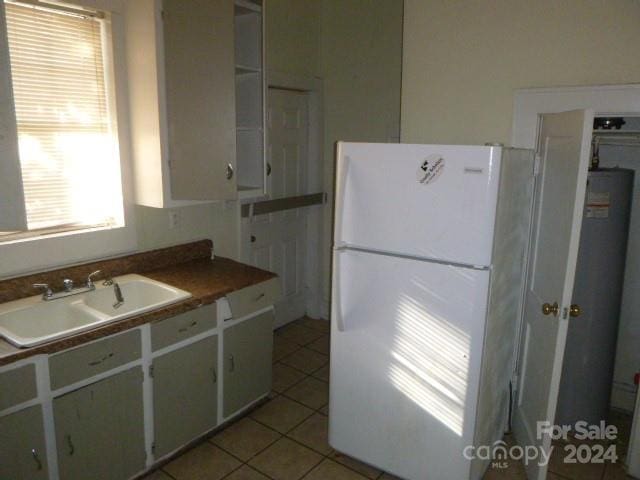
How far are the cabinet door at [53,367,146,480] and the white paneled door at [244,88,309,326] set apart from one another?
1558 millimetres

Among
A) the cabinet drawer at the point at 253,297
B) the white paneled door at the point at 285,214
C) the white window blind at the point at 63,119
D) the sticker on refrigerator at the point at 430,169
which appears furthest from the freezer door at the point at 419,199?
the white paneled door at the point at 285,214

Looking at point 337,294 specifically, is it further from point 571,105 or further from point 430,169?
point 571,105

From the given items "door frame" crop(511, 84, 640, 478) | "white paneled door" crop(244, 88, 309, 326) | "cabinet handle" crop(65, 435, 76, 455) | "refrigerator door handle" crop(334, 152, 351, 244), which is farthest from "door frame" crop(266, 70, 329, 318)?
"cabinet handle" crop(65, 435, 76, 455)

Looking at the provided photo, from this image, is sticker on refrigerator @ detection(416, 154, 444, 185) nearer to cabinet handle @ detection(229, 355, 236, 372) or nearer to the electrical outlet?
cabinet handle @ detection(229, 355, 236, 372)

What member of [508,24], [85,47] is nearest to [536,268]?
Answer: [508,24]

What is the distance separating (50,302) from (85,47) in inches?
49.0

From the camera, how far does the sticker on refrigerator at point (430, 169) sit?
78.5 inches

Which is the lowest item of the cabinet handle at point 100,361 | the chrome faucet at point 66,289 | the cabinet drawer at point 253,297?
the cabinet handle at point 100,361

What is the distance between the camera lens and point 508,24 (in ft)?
8.14

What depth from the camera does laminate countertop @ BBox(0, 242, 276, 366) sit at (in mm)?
1865

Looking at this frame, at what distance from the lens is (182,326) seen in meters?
2.38

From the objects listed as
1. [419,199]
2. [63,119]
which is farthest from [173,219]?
[419,199]

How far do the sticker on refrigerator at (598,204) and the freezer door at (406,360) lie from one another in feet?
3.55

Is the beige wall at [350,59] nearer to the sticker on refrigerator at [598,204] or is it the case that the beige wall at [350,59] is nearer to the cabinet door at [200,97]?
the cabinet door at [200,97]
